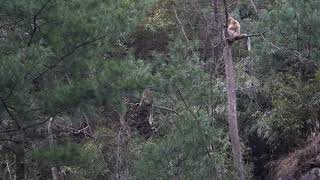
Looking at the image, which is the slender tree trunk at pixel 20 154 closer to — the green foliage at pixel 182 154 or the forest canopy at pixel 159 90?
the forest canopy at pixel 159 90

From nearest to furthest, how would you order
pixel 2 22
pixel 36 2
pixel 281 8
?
pixel 36 2, pixel 2 22, pixel 281 8

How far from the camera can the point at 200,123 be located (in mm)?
8398

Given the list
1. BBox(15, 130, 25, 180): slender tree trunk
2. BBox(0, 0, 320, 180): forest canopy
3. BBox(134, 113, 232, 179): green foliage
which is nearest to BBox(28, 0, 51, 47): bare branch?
BBox(0, 0, 320, 180): forest canopy

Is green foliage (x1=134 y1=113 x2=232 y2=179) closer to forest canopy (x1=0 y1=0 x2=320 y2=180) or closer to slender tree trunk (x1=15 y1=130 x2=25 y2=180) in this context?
forest canopy (x1=0 y1=0 x2=320 y2=180)

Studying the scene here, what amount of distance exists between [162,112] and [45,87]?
14.5 feet

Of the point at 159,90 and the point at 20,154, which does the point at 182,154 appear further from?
the point at 20,154

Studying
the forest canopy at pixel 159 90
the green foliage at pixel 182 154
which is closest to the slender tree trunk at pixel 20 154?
the forest canopy at pixel 159 90

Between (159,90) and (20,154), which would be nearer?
(159,90)

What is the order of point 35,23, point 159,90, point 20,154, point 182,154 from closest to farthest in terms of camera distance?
point 35,23
point 159,90
point 20,154
point 182,154

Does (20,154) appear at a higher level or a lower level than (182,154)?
higher

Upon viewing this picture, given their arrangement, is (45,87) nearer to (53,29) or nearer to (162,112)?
(53,29)

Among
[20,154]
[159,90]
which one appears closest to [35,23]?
[159,90]

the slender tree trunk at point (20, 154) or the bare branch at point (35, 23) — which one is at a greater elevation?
the bare branch at point (35, 23)

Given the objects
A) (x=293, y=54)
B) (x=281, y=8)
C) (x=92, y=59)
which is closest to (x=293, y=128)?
(x=293, y=54)
